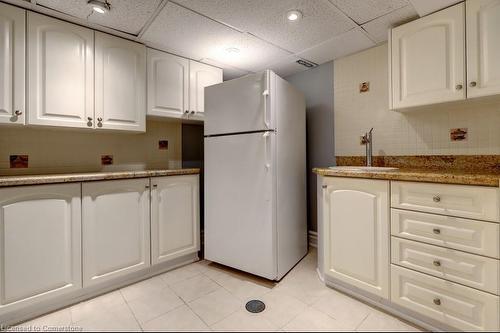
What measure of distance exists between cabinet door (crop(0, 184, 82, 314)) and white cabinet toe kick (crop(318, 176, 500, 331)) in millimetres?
1774

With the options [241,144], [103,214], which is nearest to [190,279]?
[103,214]

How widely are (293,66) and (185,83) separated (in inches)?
46.3

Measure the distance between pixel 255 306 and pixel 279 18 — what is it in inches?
78.9

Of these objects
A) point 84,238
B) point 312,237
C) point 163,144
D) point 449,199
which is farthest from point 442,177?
point 163,144

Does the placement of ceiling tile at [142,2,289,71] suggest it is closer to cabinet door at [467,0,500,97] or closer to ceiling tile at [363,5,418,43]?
ceiling tile at [363,5,418,43]

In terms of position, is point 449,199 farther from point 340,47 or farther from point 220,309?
point 340,47

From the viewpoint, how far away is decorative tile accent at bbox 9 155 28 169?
1.81m

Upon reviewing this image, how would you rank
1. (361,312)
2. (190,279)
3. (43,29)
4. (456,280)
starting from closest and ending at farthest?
(456,280) < (361,312) < (43,29) < (190,279)

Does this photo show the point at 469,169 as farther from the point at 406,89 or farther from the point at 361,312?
the point at 361,312

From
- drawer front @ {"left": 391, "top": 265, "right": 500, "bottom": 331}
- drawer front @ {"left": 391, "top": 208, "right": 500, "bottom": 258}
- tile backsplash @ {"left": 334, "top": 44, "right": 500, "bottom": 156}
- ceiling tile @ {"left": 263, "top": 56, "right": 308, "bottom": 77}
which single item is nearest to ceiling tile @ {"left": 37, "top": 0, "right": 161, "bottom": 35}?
ceiling tile @ {"left": 263, "top": 56, "right": 308, "bottom": 77}

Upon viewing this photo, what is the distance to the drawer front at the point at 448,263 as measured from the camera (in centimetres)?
120

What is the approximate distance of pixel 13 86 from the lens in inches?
62.4

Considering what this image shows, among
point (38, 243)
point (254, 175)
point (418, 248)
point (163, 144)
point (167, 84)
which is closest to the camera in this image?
point (418, 248)

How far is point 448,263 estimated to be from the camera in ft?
4.30
